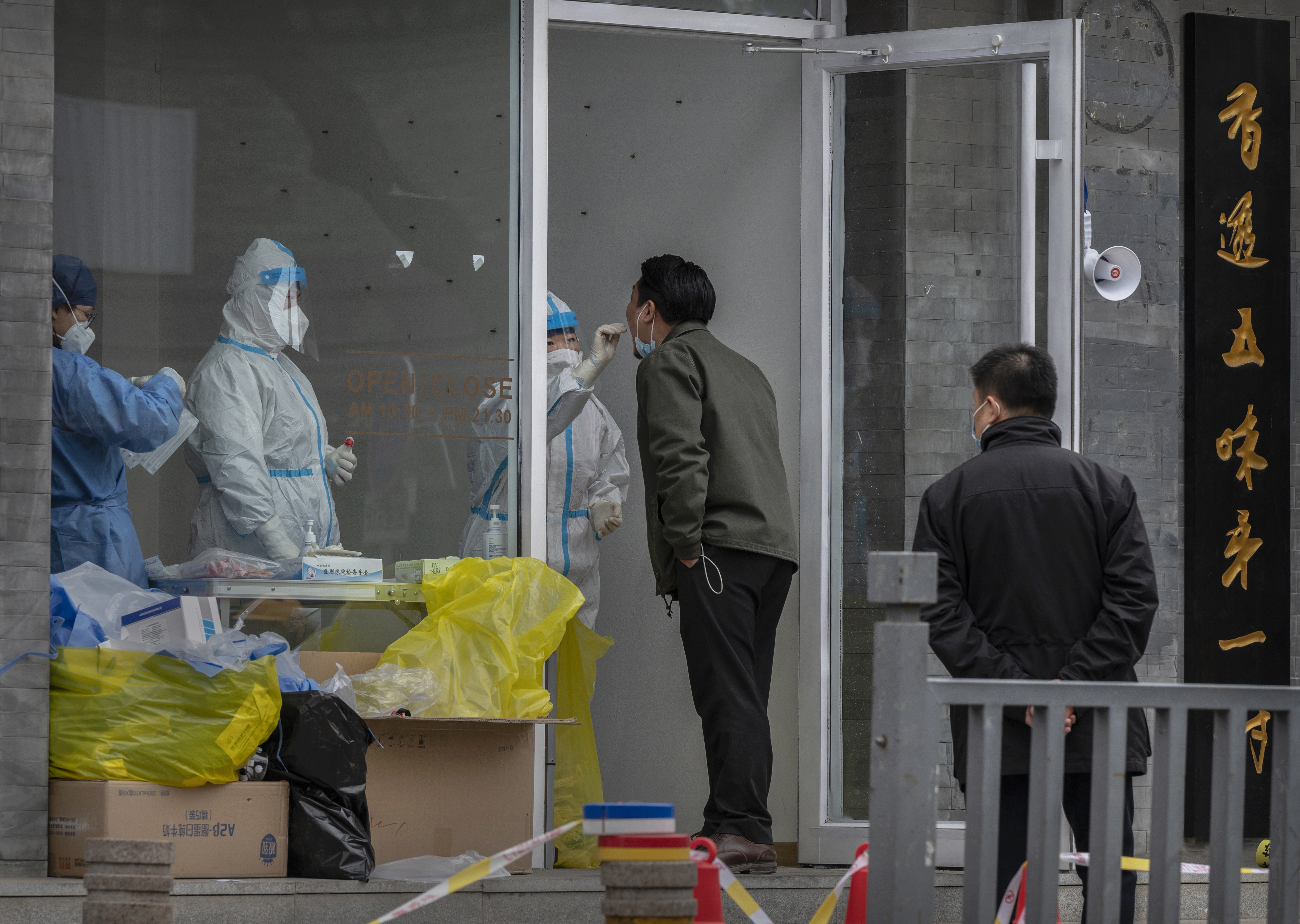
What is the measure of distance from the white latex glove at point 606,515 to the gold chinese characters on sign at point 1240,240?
2384 millimetres

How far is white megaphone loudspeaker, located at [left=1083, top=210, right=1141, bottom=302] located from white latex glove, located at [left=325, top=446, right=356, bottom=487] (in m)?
2.52

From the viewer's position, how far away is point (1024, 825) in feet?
10.6

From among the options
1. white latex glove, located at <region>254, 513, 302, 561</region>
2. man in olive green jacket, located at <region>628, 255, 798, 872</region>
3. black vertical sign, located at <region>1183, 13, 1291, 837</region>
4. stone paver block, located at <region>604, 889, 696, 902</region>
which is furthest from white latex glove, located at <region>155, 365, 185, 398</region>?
black vertical sign, located at <region>1183, 13, 1291, 837</region>

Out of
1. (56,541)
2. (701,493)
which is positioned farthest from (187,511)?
(701,493)

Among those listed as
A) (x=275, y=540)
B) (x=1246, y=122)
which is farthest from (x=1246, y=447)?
(x=275, y=540)

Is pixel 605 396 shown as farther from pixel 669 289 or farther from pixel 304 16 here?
pixel 304 16

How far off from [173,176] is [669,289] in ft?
5.25

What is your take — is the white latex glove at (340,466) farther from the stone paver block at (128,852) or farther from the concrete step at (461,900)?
the stone paver block at (128,852)

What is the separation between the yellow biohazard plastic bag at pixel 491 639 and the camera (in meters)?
3.98

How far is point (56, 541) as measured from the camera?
402 centimetres

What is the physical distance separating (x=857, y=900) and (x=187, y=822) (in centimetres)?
155

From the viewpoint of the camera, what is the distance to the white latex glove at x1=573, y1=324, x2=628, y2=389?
466 centimetres

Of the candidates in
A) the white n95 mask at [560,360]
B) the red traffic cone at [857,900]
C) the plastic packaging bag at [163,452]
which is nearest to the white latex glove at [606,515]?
the white n95 mask at [560,360]

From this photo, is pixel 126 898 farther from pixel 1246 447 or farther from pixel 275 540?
pixel 1246 447
